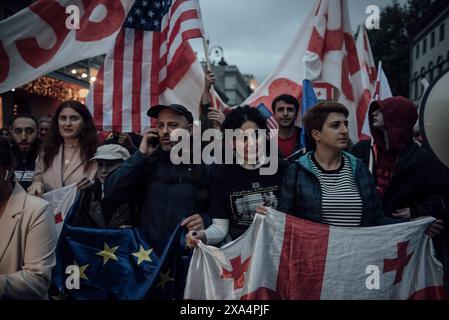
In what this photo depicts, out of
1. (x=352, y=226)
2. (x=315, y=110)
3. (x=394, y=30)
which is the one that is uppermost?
(x=394, y=30)

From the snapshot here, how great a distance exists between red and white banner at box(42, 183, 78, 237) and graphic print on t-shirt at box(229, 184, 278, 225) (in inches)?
54.3

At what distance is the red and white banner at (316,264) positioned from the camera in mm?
2693

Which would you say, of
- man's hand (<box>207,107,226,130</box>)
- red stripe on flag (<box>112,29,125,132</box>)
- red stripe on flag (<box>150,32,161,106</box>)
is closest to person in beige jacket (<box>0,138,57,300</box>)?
man's hand (<box>207,107,226,130</box>)

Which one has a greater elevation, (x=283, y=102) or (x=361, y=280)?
(x=283, y=102)

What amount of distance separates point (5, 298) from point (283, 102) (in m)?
3.53

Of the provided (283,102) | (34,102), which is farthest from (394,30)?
(283,102)

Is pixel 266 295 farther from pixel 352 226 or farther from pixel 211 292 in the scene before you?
pixel 352 226

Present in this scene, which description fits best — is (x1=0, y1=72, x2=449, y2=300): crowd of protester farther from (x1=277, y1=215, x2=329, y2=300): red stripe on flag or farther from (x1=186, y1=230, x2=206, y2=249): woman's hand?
(x1=277, y1=215, x2=329, y2=300): red stripe on flag

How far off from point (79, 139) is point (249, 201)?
1.80 m

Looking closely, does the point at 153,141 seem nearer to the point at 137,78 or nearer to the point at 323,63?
the point at 137,78

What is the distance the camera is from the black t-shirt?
120 inches

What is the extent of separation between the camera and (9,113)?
17797 millimetres
